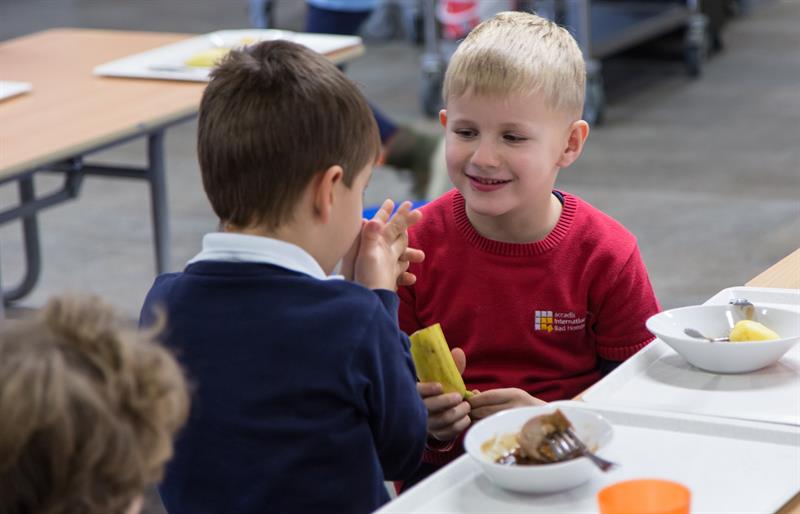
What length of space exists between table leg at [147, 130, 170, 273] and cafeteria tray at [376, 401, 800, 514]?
2.18 m

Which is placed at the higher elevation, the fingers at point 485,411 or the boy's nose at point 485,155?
the boy's nose at point 485,155

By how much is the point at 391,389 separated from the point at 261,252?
0.20 meters

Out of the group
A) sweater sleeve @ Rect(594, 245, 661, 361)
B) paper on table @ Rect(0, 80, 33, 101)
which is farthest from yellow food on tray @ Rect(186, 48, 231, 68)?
sweater sleeve @ Rect(594, 245, 661, 361)

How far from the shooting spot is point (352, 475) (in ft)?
4.55

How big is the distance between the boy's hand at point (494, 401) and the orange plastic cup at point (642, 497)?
0.43 m

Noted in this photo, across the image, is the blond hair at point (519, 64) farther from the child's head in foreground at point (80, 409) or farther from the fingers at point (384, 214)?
the child's head in foreground at point (80, 409)

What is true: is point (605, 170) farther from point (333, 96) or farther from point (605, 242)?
point (333, 96)

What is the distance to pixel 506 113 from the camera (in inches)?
68.7

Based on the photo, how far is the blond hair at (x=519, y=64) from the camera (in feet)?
5.71

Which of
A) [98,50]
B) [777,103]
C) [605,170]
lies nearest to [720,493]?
[98,50]

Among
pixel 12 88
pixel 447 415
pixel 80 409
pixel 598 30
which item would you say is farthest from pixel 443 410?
pixel 598 30

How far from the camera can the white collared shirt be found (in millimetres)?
1357

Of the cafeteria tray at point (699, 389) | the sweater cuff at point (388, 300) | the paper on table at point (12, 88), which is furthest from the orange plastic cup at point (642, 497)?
the paper on table at point (12, 88)

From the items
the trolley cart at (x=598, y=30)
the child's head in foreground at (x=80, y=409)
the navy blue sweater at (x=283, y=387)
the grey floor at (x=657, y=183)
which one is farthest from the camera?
the trolley cart at (x=598, y=30)
